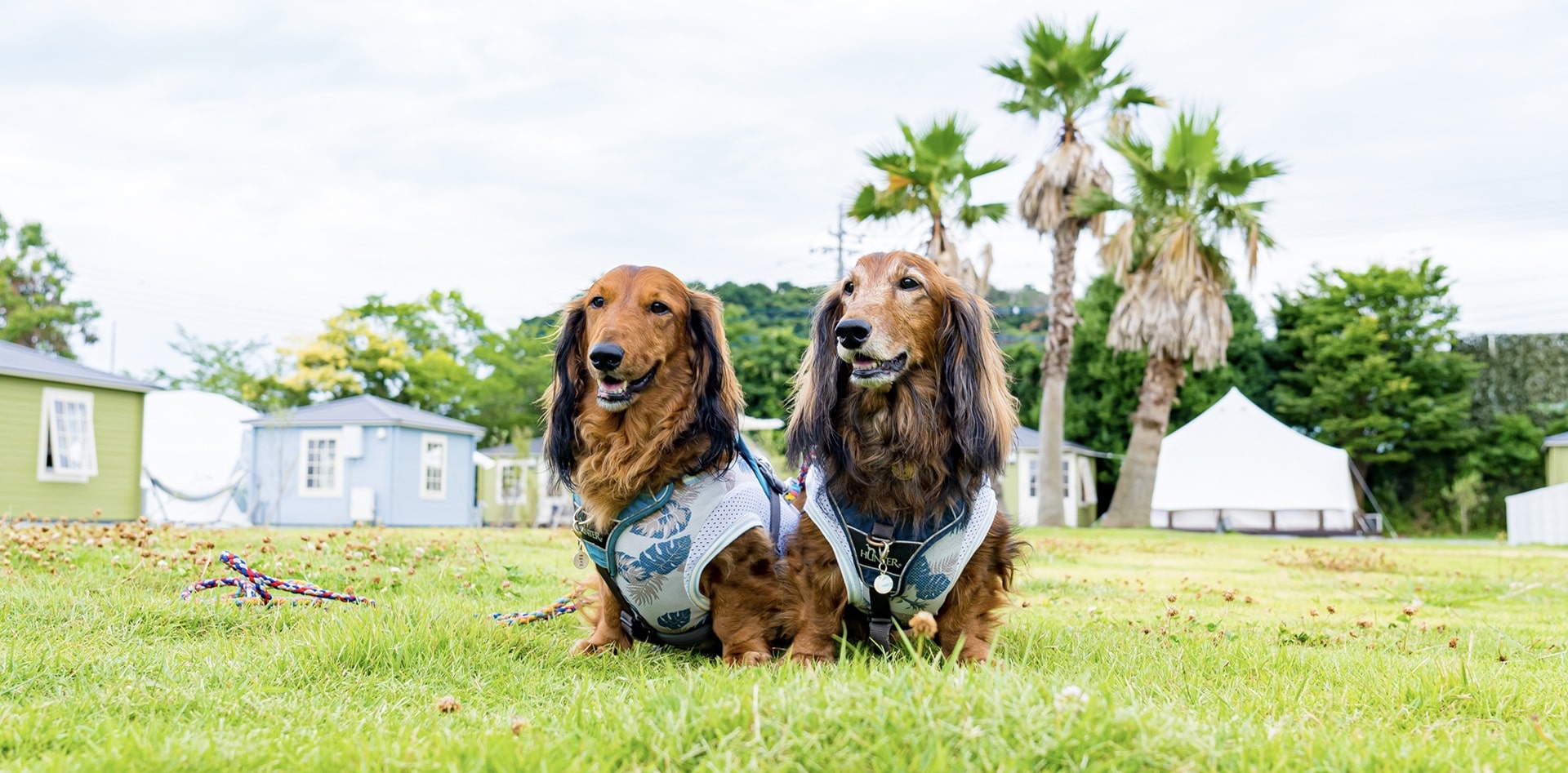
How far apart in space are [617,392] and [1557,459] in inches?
1226

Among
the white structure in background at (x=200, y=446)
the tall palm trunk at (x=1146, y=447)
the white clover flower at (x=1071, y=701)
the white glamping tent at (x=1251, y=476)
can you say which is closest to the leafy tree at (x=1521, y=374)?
the white glamping tent at (x=1251, y=476)

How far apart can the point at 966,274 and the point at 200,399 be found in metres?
18.8

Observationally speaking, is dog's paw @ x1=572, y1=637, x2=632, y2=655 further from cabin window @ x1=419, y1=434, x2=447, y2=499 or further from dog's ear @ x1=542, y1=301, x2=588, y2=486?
cabin window @ x1=419, y1=434, x2=447, y2=499

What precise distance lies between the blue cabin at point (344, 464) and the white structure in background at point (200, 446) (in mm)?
656

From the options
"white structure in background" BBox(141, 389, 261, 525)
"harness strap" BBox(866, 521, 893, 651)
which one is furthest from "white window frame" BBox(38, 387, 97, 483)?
"harness strap" BBox(866, 521, 893, 651)

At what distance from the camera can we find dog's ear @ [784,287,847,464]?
119 inches

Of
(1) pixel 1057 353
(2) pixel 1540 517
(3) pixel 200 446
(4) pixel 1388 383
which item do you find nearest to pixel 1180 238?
(1) pixel 1057 353

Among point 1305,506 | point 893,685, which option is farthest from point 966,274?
point 893,685

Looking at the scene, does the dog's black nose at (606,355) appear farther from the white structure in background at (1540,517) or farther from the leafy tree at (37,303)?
the leafy tree at (37,303)

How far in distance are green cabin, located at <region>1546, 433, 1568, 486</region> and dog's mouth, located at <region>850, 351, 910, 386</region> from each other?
1190 inches

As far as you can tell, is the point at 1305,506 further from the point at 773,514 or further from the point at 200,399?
the point at 200,399

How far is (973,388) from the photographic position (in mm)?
3002

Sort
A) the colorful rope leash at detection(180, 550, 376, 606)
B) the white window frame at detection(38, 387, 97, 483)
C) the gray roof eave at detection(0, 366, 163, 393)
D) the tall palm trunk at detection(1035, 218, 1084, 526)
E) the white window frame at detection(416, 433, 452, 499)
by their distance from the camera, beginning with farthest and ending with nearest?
the white window frame at detection(416, 433, 452, 499)
the tall palm trunk at detection(1035, 218, 1084, 526)
the white window frame at detection(38, 387, 97, 483)
the gray roof eave at detection(0, 366, 163, 393)
the colorful rope leash at detection(180, 550, 376, 606)

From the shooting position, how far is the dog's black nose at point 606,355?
2.96 meters
